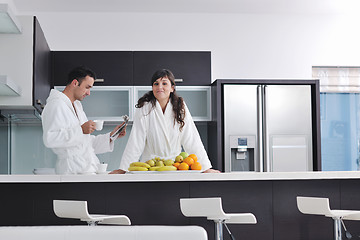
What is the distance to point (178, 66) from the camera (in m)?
6.25

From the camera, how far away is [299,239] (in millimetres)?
4074

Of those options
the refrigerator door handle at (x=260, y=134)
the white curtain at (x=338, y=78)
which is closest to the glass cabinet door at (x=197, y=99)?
the refrigerator door handle at (x=260, y=134)

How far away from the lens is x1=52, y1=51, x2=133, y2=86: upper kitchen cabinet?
616 cm

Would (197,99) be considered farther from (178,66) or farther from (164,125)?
(164,125)

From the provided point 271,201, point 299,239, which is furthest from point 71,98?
point 299,239

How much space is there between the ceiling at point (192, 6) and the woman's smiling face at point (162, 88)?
1942 millimetres

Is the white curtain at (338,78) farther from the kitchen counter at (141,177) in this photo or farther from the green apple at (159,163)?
the green apple at (159,163)

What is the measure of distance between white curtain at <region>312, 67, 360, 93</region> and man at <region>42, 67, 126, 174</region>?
10.5 ft

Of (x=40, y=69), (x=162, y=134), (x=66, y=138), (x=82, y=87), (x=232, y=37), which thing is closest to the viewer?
(x=66, y=138)

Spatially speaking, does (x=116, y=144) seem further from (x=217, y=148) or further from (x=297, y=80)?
(x=297, y=80)

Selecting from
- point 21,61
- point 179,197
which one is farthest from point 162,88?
point 21,61

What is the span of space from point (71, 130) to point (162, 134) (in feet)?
2.50

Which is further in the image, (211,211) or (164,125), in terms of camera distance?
(164,125)

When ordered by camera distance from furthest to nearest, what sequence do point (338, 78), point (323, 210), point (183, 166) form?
point (338, 78), point (183, 166), point (323, 210)
